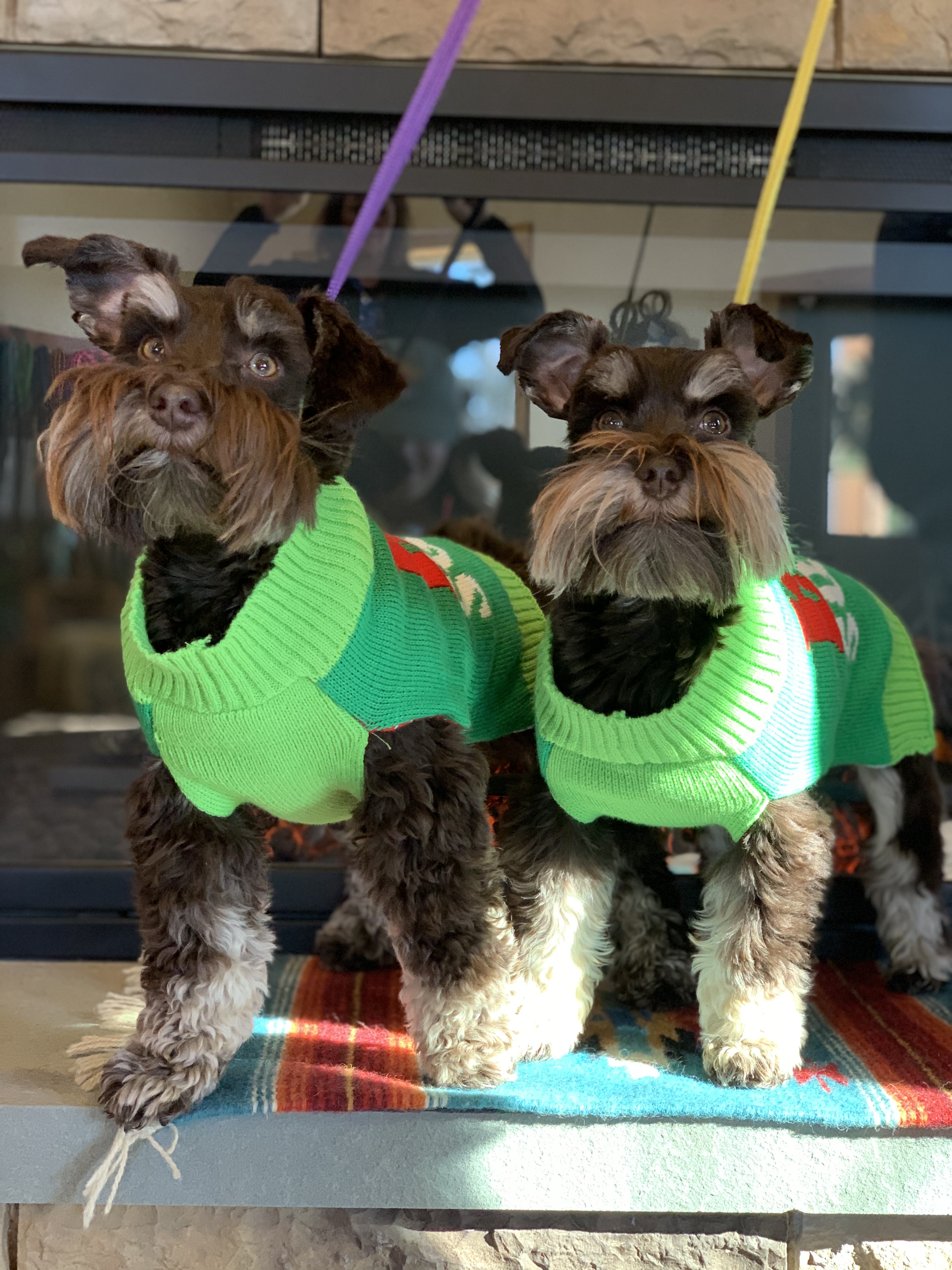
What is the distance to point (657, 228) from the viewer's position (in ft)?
8.00

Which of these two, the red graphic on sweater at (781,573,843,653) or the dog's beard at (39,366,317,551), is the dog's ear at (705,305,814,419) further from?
the dog's beard at (39,366,317,551)

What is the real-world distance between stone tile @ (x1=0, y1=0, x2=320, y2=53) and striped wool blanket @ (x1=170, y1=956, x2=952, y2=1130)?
182 cm

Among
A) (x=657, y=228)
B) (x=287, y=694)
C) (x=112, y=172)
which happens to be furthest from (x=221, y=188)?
(x=287, y=694)

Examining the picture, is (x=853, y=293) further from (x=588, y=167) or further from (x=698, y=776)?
(x=698, y=776)

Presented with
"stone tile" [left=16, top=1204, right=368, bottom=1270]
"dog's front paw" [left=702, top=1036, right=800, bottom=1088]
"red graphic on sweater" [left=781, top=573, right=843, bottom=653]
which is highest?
"red graphic on sweater" [left=781, top=573, right=843, bottom=653]

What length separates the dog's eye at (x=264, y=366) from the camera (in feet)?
5.29

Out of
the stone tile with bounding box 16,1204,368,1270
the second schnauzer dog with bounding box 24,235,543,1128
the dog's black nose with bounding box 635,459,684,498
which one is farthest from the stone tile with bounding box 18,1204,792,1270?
the dog's black nose with bounding box 635,459,684,498

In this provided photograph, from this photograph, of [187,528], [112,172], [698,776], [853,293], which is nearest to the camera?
[187,528]

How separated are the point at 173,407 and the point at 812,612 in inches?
41.6

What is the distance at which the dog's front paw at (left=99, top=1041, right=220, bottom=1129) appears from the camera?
5.44ft

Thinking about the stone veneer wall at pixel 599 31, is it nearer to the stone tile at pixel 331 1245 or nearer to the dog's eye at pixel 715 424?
the dog's eye at pixel 715 424

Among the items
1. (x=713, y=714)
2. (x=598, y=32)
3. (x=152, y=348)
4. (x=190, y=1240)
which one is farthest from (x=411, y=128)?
(x=190, y=1240)

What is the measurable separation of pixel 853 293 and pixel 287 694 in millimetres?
1569

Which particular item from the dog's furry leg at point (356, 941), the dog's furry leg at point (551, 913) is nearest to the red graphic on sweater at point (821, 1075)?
the dog's furry leg at point (551, 913)
